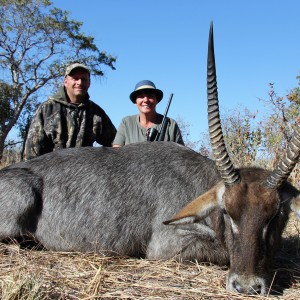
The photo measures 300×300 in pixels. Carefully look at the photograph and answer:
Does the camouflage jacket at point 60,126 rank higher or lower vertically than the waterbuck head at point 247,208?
higher

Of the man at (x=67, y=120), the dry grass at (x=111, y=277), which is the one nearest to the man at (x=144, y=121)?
the man at (x=67, y=120)

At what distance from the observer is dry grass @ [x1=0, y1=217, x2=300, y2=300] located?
3559 mm

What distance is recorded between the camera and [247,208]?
3.86 m

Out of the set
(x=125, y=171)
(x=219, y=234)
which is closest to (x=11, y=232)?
(x=125, y=171)

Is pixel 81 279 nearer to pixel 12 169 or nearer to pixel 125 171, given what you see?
pixel 125 171

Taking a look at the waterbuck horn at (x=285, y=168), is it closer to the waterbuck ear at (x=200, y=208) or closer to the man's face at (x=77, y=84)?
the waterbuck ear at (x=200, y=208)

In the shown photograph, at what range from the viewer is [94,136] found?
8992 mm

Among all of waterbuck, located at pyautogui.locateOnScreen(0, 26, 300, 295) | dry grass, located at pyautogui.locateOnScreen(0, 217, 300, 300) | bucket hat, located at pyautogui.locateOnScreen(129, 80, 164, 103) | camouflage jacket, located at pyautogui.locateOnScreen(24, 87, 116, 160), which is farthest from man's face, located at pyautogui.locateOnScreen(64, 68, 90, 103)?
dry grass, located at pyautogui.locateOnScreen(0, 217, 300, 300)

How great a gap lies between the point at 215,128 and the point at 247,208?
860mm

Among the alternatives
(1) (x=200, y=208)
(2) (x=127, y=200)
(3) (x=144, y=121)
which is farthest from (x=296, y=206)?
(3) (x=144, y=121)

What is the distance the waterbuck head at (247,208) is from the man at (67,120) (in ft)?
15.1

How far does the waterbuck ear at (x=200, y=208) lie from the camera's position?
4.43 m

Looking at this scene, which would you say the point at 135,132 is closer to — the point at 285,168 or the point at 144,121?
the point at 144,121

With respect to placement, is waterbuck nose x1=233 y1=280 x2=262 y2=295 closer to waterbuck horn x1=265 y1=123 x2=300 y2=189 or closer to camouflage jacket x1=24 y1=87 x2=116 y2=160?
waterbuck horn x1=265 y1=123 x2=300 y2=189
